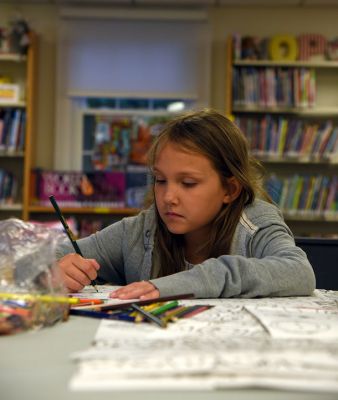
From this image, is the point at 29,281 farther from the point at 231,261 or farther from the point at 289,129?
the point at 289,129

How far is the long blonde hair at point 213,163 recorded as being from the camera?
1387 millimetres

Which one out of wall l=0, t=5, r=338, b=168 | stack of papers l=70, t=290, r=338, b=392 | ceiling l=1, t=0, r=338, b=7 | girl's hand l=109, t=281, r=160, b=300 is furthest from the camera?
wall l=0, t=5, r=338, b=168

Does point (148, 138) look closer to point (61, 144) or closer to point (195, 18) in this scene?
point (61, 144)

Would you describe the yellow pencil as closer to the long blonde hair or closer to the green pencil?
the green pencil

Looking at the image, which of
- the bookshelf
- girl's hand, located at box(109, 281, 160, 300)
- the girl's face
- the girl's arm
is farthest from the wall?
girl's hand, located at box(109, 281, 160, 300)

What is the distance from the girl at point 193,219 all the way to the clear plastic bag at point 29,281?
267 mm

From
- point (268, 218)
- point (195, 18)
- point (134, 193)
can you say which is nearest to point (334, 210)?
point (134, 193)

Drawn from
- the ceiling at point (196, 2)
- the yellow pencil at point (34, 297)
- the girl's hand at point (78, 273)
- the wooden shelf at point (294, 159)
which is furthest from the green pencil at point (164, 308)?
the ceiling at point (196, 2)

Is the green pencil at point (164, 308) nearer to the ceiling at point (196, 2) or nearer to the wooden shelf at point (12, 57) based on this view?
the wooden shelf at point (12, 57)

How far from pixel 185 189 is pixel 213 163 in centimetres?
12

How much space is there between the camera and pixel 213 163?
1.40m

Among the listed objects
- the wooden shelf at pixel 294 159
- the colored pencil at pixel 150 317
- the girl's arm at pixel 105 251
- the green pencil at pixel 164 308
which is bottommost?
the girl's arm at pixel 105 251

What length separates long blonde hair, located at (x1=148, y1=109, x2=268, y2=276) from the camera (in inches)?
54.6

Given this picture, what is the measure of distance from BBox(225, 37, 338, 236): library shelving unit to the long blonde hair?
8.67ft
